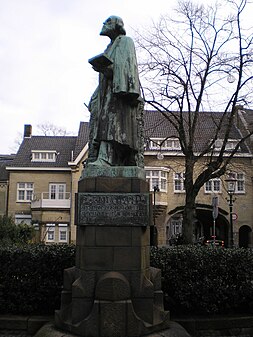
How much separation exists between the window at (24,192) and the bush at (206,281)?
1220 inches

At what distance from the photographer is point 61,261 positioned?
25.2 feet

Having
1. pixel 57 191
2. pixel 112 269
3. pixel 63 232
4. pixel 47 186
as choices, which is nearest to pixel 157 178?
pixel 57 191

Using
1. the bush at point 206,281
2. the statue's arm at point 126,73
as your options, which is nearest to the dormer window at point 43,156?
the bush at point 206,281

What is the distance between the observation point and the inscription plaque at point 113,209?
585 cm

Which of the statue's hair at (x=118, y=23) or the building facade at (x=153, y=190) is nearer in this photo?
the statue's hair at (x=118, y=23)

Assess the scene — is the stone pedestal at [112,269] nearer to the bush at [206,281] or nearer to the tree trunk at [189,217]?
the bush at [206,281]

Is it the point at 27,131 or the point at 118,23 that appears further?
the point at 27,131

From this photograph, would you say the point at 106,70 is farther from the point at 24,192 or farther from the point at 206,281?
the point at 24,192

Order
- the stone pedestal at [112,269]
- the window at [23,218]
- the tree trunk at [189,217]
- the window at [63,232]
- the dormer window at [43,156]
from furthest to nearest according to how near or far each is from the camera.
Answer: the dormer window at [43,156], the window at [23,218], the window at [63,232], the tree trunk at [189,217], the stone pedestal at [112,269]

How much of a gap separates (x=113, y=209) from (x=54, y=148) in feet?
113

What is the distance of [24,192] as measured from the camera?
3728cm

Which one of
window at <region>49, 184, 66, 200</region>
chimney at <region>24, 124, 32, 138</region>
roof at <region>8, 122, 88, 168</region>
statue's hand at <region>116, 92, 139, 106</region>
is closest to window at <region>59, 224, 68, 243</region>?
window at <region>49, 184, 66, 200</region>

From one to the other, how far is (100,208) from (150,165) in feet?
96.3

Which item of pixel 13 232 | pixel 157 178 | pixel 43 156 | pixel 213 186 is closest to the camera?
pixel 13 232
